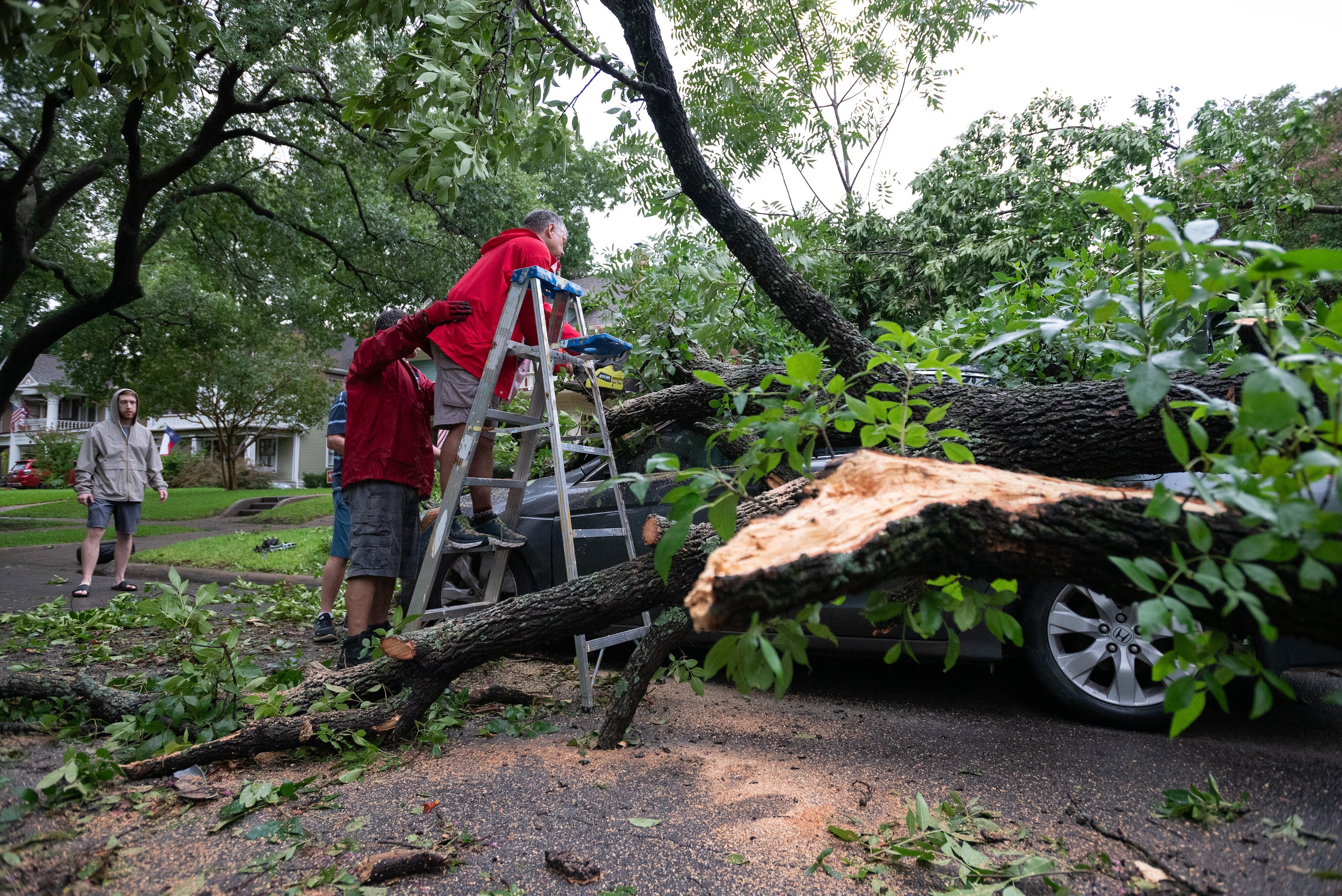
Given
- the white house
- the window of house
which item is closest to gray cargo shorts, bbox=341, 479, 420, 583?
the white house

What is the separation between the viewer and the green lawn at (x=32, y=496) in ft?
74.8

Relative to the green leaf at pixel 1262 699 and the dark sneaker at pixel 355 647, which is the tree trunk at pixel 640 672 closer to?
the dark sneaker at pixel 355 647

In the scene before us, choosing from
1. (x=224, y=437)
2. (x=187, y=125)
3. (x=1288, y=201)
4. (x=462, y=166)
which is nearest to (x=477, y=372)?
(x=462, y=166)

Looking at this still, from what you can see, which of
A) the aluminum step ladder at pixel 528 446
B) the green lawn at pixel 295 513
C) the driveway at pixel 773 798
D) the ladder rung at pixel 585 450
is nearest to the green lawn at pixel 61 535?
the green lawn at pixel 295 513

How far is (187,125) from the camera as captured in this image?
11672mm

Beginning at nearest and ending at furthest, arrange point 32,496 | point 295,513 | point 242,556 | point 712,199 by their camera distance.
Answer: point 712,199 → point 242,556 → point 295,513 → point 32,496

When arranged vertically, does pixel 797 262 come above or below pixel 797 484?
above

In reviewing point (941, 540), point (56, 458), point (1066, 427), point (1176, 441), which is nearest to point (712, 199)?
point (1066, 427)

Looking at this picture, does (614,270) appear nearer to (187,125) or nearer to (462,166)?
(462,166)

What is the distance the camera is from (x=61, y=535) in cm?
1188

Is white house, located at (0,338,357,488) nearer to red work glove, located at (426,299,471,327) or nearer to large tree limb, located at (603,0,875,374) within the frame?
red work glove, located at (426,299,471,327)

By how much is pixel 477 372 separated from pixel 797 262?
2.91 meters

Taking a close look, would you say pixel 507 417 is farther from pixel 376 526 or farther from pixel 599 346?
pixel 376 526

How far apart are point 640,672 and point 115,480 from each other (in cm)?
586
